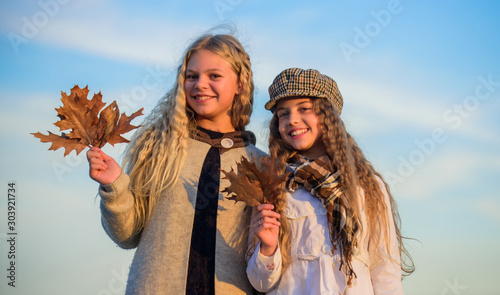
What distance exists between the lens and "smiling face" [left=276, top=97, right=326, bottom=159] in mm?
3643

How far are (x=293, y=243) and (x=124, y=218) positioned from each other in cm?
117

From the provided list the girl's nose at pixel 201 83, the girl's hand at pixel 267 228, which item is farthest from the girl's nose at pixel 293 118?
the girl's hand at pixel 267 228

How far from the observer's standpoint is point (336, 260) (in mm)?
3197

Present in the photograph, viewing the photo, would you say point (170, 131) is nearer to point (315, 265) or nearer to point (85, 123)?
point (85, 123)

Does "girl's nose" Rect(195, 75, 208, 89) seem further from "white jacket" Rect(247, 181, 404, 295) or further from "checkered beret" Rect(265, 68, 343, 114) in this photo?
"white jacket" Rect(247, 181, 404, 295)

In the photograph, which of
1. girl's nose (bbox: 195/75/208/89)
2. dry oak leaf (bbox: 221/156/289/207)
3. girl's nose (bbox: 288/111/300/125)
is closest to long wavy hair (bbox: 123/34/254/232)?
girl's nose (bbox: 195/75/208/89)

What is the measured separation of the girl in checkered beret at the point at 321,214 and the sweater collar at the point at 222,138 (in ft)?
0.91

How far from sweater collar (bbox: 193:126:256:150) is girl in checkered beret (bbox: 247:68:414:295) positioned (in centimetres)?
28

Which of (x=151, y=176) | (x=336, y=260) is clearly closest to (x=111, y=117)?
(x=151, y=176)

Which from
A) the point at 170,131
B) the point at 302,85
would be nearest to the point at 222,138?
the point at 170,131

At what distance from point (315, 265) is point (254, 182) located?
28.0 inches

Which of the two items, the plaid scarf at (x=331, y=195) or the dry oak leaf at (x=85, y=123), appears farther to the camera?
the plaid scarf at (x=331, y=195)

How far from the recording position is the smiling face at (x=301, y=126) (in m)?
3.64

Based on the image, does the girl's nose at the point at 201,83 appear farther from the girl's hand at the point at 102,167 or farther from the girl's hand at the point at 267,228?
the girl's hand at the point at 267,228
